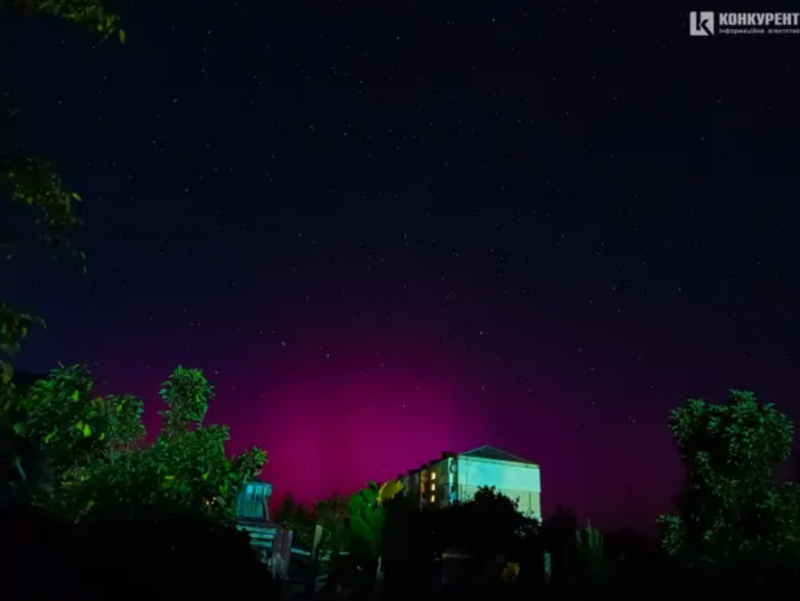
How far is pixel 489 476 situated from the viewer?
76125mm

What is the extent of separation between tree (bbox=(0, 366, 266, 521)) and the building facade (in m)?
63.1

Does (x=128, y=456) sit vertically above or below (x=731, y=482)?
below

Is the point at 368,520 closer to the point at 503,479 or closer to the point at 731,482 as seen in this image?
the point at 503,479

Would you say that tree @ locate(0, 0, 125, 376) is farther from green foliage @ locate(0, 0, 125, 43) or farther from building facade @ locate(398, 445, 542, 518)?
building facade @ locate(398, 445, 542, 518)

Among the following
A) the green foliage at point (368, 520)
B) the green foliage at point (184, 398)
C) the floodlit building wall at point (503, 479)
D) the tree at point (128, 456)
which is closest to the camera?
the tree at point (128, 456)

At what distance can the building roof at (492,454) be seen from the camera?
7744 centimetres

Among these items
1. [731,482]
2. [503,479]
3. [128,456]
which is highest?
[503,479]

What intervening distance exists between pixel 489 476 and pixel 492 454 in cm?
300

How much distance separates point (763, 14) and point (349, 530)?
41.5 metres

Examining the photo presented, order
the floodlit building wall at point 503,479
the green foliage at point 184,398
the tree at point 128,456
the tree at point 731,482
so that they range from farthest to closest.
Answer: the floodlit building wall at point 503,479, the tree at point 731,482, the green foliage at point 184,398, the tree at point 128,456

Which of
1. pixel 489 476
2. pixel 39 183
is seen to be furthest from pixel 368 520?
pixel 39 183
